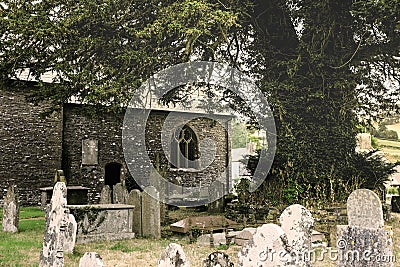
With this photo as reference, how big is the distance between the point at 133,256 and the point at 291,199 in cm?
548

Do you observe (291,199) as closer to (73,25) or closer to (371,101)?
(371,101)

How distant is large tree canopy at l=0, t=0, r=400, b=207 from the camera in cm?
1147

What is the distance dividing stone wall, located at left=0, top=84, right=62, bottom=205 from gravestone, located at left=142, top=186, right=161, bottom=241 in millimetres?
9281

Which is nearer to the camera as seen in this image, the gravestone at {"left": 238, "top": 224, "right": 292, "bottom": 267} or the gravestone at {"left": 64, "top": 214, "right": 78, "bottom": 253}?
the gravestone at {"left": 238, "top": 224, "right": 292, "bottom": 267}

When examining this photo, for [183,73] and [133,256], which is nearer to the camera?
[133,256]

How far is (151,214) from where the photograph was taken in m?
11.1

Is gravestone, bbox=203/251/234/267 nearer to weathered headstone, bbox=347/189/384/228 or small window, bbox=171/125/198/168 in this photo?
weathered headstone, bbox=347/189/384/228

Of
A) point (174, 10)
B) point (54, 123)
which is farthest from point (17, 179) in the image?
point (174, 10)

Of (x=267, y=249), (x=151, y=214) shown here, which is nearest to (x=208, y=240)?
(x=151, y=214)

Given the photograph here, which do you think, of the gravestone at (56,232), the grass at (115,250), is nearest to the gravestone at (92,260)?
the gravestone at (56,232)

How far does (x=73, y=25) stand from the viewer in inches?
480

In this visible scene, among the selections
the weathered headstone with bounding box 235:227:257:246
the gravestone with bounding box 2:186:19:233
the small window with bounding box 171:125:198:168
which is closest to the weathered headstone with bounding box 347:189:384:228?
the weathered headstone with bounding box 235:227:257:246

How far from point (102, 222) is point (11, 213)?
2.40 metres

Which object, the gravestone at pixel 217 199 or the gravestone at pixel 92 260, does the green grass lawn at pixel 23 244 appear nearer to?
the gravestone at pixel 92 260
